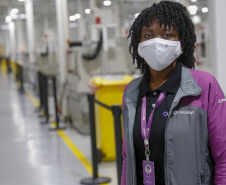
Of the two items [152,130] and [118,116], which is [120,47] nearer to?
[118,116]

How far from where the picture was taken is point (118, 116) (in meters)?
3.67

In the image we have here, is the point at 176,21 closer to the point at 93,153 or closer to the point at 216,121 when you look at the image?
the point at 216,121

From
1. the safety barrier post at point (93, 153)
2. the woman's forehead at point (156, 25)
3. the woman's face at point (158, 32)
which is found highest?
the woman's forehead at point (156, 25)

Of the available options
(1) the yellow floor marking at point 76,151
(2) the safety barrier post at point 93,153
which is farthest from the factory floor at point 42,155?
(2) the safety barrier post at point 93,153

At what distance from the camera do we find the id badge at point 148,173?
6.31ft

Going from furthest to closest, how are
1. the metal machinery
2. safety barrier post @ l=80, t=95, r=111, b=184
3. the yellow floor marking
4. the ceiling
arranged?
the ceiling → the metal machinery → the yellow floor marking → safety barrier post @ l=80, t=95, r=111, b=184

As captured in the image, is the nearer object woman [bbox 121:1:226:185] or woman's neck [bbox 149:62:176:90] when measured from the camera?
woman [bbox 121:1:226:185]

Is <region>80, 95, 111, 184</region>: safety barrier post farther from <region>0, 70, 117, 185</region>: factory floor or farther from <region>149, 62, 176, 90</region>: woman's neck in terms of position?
<region>149, 62, 176, 90</region>: woman's neck

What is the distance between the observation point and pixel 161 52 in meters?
1.91

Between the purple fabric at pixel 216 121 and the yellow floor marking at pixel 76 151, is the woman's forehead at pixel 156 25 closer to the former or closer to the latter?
the purple fabric at pixel 216 121

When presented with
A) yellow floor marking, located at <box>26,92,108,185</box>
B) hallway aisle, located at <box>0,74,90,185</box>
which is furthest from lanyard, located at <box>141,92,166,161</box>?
yellow floor marking, located at <box>26,92,108,185</box>

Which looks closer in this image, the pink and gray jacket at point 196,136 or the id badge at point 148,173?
the pink and gray jacket at point 196,136

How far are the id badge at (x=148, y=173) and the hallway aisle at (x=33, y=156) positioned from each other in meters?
3.31

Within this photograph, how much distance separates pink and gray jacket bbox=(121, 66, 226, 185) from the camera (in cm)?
181
